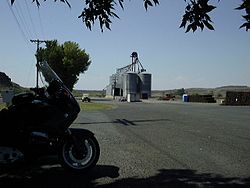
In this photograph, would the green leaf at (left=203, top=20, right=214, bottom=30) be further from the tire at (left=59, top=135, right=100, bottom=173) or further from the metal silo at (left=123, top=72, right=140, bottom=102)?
the metal silo at (left=123, top=72, right=140, bottom=102)

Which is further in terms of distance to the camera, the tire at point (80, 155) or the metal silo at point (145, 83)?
the metal silo at point (145, 83)

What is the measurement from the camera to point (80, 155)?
20.5 ft

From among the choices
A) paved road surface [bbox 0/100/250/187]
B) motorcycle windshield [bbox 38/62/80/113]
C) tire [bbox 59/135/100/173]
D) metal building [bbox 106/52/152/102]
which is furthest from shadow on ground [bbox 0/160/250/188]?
metal building [bbox 106/52/152/102]

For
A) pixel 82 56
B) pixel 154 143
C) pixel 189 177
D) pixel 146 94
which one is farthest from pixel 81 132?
pixel 146 94

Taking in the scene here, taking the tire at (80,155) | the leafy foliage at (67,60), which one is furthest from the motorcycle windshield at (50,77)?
the leafy foliage at (67,60)

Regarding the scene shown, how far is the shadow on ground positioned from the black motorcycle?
0.77 feet

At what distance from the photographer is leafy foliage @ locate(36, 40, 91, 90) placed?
67375 mm

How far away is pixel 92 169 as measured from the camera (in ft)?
21.4

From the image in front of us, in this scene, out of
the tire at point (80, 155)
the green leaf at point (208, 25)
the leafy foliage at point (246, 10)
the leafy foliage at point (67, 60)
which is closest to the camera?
the leafy foliage at point (246, 10)

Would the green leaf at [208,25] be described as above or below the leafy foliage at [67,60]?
below

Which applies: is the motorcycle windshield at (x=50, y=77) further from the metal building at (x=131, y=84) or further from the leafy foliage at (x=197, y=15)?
the metal building at (x=131, y=84)

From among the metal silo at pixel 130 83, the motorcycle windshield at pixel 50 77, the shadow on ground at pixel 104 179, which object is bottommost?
the shadow on ground at pixel 104 179

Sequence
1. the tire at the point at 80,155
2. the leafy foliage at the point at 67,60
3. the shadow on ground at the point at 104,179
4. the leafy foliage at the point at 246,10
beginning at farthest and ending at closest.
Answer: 1. the leafy foliage at the point at 67,60
2. the tire at the point at 80,155
3. the shadow on ground at the point at 104,179
4. the leafy foliage at the point at 246,10

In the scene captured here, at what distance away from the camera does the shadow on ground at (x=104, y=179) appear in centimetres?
549
